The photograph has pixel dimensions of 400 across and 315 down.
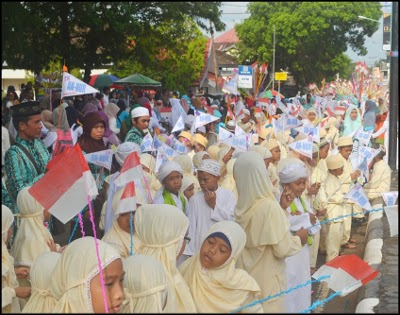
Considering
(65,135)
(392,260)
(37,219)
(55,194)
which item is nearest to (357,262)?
(55,194)

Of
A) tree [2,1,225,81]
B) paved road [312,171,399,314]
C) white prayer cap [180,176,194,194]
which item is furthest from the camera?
white prayer cap [180,176,194,194]

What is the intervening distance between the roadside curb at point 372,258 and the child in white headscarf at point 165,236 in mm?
1469

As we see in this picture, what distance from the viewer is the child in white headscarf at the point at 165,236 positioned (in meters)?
5.32

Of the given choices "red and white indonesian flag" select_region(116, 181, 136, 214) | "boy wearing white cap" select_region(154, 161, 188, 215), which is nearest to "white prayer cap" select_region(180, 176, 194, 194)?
"boy wearing white cap" select_region(154, 161, 188, 215)

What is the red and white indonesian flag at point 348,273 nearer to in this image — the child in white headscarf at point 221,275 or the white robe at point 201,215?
the child in white headscarf at point 221,275

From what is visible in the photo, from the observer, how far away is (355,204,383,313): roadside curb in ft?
22.8

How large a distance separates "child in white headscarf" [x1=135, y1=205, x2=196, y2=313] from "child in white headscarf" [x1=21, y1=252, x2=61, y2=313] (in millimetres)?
687

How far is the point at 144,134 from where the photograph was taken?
10188 mm

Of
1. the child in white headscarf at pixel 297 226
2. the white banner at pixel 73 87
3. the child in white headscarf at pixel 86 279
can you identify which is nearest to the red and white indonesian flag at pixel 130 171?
the white banner at pixel 73 87

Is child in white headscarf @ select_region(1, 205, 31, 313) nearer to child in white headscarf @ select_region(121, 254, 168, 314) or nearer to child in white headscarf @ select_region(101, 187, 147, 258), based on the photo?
child in white headscarf @ select_region(121, 254, 168, 314)

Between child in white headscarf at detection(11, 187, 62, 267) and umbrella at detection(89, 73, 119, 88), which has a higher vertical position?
child in white headscarf at detection(11, 187, 62, 267)

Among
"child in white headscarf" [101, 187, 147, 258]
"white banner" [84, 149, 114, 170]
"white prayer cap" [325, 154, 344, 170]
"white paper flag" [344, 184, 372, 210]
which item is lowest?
"white prayer cap" [325, 154, 344, 170]

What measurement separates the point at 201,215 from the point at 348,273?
285 centimetres

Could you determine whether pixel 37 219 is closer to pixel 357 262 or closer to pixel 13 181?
pixel 13 181
